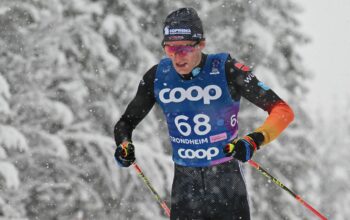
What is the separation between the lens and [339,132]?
125 ft

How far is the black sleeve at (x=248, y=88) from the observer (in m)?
4.52

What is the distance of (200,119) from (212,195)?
651mm

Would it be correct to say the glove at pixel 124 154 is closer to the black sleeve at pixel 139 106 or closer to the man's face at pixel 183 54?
the black sleeve at pixel 139 106

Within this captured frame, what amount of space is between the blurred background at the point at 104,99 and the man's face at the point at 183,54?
6.18 m

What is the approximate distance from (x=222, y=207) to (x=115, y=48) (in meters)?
10.1

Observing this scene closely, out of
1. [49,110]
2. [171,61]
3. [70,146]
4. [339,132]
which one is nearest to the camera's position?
[171,61]

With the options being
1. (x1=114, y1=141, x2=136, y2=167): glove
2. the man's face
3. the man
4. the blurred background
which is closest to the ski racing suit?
the man

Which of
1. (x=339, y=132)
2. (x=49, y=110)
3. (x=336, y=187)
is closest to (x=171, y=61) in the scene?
(x=49, y=110)

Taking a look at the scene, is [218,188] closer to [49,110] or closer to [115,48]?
[49,110]

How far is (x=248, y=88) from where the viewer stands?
15.1ft

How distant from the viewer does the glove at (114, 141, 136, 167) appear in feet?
16.3

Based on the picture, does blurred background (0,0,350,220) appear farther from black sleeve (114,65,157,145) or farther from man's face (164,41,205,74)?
man's face (164,41,205,74)

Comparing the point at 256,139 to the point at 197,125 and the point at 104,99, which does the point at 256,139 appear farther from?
the point at 104,99

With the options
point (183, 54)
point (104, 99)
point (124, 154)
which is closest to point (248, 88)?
point (183, 54)
